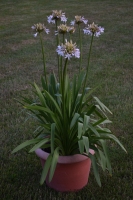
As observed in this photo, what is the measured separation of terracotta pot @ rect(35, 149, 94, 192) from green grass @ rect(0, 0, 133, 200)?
7cm

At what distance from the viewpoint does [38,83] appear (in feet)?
14.9

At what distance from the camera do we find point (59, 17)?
5.66ft

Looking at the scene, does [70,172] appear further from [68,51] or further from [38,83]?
[38,83]

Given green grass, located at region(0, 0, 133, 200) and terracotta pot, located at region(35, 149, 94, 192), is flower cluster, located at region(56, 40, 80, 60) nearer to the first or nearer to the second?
terracotta pot, located at region(35, 149, 94, 192)

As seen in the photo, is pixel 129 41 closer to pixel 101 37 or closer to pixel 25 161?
pixel 101 37

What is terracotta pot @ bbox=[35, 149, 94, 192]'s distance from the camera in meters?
1.88

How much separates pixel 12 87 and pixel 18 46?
3326 mm

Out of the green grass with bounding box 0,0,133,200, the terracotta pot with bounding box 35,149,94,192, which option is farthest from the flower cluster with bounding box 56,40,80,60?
the green grass with bounding box 0,0,133,200

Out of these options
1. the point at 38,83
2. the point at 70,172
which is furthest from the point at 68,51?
the point at 38,83

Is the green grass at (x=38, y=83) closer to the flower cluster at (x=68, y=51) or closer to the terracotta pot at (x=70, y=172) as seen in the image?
the terracotta pot at (x=70, y=172)

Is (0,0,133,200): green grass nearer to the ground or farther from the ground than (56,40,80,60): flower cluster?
nearer to the ground

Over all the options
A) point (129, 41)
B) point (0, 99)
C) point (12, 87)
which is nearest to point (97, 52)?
point (129, 41)

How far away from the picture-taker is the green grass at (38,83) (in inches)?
82.9

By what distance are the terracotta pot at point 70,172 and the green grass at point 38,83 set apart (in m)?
0.07
